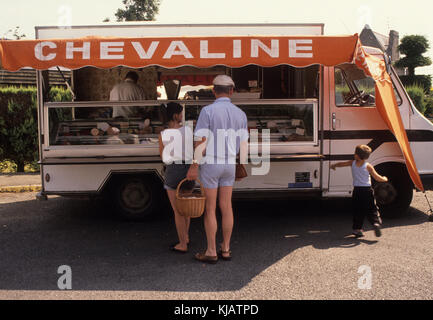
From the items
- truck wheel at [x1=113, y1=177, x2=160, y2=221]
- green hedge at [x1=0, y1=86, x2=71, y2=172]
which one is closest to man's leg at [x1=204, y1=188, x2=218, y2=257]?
truck wheel at [x1=113, y1=177, x2=160, y2=221]

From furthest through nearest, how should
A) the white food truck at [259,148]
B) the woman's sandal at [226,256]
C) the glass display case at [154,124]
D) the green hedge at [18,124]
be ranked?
the green hedge at [18,124] < the glass display case at [154,124] < the white food truck at [259,148] < the woman's sandal at [226,256]

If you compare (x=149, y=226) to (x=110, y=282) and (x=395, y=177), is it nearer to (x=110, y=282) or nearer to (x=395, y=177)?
(x=110, y=282)

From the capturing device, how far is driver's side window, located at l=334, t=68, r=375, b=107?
6.34 meters

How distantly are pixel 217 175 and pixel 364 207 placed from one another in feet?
6.81

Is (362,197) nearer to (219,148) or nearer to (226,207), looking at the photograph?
(226,207)

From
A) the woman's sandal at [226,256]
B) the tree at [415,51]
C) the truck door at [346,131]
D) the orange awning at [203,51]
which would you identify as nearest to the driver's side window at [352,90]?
the truck door at [346,131]

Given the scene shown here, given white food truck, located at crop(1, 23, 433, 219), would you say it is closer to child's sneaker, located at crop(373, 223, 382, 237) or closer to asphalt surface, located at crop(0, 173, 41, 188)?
child's sneaker, located at crop(373, 223, 382, 237)

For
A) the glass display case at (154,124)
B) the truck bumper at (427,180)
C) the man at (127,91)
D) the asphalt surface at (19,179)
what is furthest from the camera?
the asphalt surface at (19,179)

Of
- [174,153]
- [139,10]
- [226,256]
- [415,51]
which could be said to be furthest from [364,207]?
[139,10]

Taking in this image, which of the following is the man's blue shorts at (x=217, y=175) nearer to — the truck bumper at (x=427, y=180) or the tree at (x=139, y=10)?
the truck bumper at (x=427, y=180)

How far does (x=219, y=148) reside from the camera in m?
4.62

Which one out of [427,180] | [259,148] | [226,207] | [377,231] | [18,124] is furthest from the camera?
[18,124]

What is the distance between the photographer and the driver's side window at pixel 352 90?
6340mm

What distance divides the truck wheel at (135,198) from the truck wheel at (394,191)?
307cm
